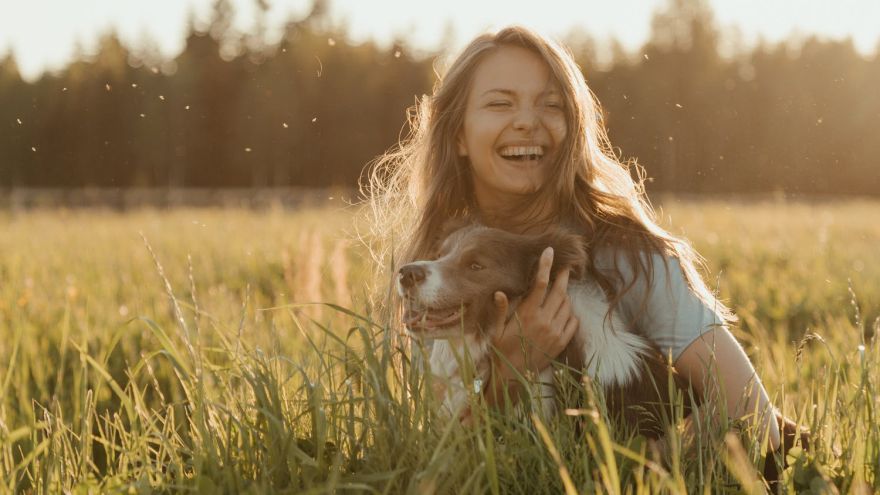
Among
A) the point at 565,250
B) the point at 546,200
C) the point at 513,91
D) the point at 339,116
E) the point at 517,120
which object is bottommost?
the point at 565,250

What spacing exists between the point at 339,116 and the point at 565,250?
150 ft

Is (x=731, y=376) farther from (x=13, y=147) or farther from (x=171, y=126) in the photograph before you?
(x=171, y=126)

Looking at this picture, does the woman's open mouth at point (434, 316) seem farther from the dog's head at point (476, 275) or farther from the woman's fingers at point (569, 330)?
the woman's fingers at point (569, 330)

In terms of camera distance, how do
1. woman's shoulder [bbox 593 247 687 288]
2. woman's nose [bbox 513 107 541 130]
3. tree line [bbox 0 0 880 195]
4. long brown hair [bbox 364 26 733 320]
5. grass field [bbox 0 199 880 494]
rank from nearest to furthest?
grass field [bbox 0 199 880 494] → woman's shoulder [bbox 593 247 687 288] → long brown hair [bbox 364 26 733 320] → woman's nose [bbox 513 107 541 130] → tree line [bbox 0 0 880 195]

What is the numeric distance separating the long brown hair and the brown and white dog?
6.5 inches

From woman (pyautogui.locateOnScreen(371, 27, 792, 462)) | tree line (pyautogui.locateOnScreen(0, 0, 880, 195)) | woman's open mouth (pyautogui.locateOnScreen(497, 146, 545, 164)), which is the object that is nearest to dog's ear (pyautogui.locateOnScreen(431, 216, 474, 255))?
woman (pyautogui.locateOnScreen(371, 27, 792, 462))

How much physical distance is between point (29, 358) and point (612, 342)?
3.33 m

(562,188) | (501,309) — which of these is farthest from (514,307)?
(562,188)

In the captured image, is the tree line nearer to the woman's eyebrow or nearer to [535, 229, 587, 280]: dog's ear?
the woman's eyebrow

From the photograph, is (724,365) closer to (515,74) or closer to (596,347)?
(596,347)

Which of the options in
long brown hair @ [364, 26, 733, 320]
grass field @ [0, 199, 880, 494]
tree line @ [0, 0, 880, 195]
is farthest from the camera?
tree line @ [0, 0, 880, 195]

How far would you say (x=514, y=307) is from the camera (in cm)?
321

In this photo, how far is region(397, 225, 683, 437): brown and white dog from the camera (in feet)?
9.66

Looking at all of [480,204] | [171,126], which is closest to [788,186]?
[171,126]
